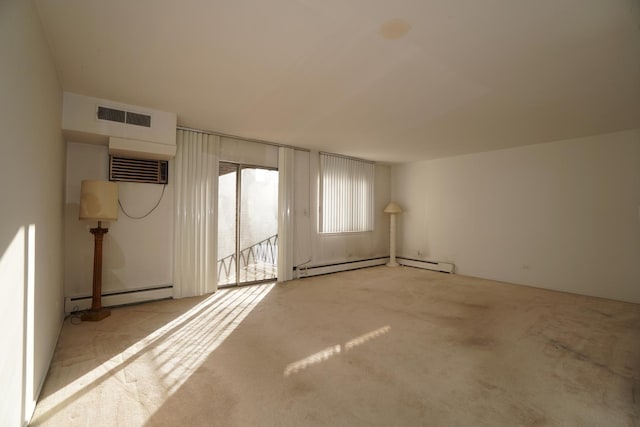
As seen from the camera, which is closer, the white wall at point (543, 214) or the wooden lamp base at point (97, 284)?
the wooden lamp base at point (97, 284)

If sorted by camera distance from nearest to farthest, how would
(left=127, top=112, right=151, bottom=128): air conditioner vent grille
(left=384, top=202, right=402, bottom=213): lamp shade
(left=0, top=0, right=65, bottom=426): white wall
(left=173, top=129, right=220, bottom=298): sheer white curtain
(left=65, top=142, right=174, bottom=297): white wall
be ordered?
(left=0, top=0, right=65, bottom=426): white wall
(left=127, top=112, right=151, bottom=128): air conditioner vent grille
(left=65, top=142, right=174, bottom=297): white wall
(left=173, top=129, right=220, bottom=298): sheer white curtain
(left=384, top=202, right=402, bottom=213): lamp shade

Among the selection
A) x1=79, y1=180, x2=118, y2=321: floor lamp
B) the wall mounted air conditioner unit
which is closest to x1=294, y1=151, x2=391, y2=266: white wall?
the wall mounted air conditioner unit

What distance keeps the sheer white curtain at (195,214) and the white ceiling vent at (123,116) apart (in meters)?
0.67

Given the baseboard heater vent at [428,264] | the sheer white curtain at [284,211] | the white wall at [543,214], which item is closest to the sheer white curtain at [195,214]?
the sheer white curtain at [284,211]

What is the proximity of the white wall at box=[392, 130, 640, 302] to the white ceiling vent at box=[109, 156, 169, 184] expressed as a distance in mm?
5252

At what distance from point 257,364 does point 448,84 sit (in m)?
3.01

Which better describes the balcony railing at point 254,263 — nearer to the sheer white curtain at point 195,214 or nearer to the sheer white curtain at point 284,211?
the sheer white curtain at point 284,211

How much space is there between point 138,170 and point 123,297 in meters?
1.66

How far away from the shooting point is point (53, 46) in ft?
7.27

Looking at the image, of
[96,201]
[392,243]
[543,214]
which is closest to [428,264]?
[392,243]

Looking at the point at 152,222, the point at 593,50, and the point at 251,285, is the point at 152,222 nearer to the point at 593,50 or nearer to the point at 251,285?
the point at 251,285

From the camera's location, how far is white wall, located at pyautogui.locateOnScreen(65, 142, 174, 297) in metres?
3.53

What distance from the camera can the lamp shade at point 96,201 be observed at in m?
3.11

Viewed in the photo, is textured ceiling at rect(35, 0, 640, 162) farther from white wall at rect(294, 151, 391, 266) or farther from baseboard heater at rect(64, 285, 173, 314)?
baseboard heater at rect(64, 285, 173, 314)
